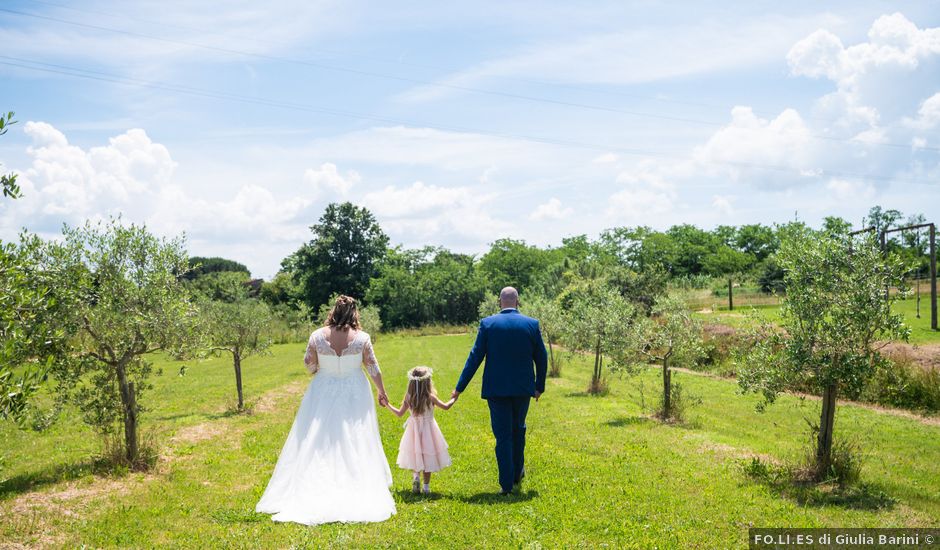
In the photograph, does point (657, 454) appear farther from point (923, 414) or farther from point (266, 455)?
point (923, 414)

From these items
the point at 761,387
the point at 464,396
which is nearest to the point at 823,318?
the point at 761,387

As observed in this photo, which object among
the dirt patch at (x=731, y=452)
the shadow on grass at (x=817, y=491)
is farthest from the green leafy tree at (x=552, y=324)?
the shadow on grass at (x=817, y=491)

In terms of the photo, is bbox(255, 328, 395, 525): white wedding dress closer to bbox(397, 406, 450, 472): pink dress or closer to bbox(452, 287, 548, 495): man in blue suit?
bbox(397, 406, 450, 472): pink dress

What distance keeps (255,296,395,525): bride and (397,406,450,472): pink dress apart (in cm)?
39

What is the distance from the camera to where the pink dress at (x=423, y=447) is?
9695 mm

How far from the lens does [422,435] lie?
971 centimetres

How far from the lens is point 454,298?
257 ft

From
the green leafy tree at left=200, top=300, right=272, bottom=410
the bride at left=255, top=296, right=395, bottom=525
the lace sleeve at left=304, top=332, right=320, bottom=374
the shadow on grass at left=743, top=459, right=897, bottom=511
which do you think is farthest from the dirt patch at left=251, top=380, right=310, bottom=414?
the shadow on grass at left=743, top=459, right=897, bottom=511

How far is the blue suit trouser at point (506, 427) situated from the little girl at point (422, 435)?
72 centimetres

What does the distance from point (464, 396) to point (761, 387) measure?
508 inches

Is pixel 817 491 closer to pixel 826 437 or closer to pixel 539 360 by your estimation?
pixel 826 437

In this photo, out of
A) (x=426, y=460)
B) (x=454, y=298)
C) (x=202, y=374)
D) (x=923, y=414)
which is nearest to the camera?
(x=426, y=460)

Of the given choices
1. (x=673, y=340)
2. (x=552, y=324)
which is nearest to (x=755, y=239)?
(x=552, y=324)

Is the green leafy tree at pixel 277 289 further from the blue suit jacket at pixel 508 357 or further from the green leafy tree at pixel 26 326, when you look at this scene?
the blue suit jacket at pixel 508 357
